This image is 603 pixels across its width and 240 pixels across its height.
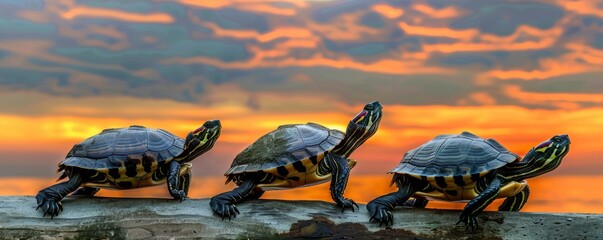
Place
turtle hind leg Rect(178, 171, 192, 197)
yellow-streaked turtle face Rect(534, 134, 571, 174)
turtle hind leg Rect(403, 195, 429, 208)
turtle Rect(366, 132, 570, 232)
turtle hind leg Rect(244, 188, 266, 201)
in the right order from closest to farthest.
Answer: turtle Rect(366, 132, 570, 232), yellow-streaked turtle face Rect(534, 134, 571, 174), turtle hind leg Rect(244, 188, 266, 201), turtle hind leg Rect(403, 195, 429, 208), turtle hind leg Rect(178, 171, 192, 197)

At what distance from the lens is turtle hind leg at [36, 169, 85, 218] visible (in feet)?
24.5

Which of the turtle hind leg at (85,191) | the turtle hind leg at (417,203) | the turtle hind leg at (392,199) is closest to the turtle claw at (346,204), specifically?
the turtle hind leg at (392,199)

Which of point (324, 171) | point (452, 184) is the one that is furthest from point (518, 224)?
point (324, 171)

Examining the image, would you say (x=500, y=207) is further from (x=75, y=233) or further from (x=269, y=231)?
(x=75, y=233)

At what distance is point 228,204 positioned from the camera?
24.2ft

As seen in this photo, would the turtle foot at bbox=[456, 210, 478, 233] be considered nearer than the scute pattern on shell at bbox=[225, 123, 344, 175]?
Yes

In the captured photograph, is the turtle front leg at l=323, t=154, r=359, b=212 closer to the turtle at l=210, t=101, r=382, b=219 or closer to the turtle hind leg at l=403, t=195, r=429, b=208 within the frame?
the turtle at l=210, t=101, r=382, b=219

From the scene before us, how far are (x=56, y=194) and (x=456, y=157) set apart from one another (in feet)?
15.8

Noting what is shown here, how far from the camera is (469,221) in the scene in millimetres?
7109

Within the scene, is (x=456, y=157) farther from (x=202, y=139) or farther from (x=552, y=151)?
(x=202, y=139)

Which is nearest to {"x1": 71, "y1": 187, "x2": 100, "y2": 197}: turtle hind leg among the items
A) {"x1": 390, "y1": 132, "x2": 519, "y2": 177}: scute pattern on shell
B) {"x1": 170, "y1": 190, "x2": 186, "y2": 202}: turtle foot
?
{"x1": 170, "y1": 190, "x2": 186, "y2": 202}: turtle foot

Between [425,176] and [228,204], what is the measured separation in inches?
91.5

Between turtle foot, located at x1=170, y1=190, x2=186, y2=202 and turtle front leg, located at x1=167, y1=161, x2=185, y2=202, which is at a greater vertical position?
turtle front leg, located at x1=167, y1=161, x2=185, y2=202

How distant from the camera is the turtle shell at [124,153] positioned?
7887 millimetres
